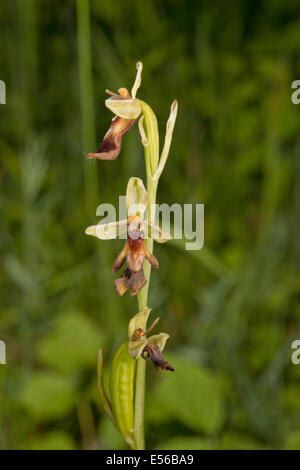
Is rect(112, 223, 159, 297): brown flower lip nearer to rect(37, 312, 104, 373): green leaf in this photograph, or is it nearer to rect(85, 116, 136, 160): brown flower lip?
rect(85, 116, 136, 160): brown flower lip

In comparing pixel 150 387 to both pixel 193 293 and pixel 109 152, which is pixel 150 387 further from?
pixel 109 152

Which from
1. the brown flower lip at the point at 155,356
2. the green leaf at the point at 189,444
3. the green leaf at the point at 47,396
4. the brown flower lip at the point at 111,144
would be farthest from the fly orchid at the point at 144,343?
the green leaf at the point at 47,396

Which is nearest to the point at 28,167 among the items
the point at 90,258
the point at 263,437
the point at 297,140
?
the point at 90,258

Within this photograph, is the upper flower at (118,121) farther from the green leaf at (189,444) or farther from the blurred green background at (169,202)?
the green leaf at (189,444)

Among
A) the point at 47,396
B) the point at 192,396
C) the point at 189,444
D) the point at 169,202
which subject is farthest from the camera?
the point at 169,202

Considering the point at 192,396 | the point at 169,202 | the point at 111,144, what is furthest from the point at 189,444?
the point at 169,202

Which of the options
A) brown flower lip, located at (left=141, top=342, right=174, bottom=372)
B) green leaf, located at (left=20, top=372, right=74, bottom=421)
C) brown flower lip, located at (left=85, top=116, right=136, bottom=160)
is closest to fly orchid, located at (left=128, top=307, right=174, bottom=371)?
brown flower lip, located at (left=141, top=342, right=174, bottom=372)

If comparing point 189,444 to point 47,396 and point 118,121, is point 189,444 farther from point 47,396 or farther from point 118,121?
point 118,121
